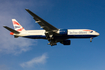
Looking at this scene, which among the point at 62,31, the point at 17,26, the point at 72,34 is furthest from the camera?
the point at 17,26

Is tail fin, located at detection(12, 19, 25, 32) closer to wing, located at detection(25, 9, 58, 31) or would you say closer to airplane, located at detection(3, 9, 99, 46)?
airplane, located at detection(3, 9, 99, 46)

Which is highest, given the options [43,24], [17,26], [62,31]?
[17,26]

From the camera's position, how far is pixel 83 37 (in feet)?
135

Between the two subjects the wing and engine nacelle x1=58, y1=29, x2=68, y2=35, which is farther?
engine nacelle x1=58, y1=29, x2=68, y2=35

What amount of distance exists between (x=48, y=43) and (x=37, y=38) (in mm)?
6190

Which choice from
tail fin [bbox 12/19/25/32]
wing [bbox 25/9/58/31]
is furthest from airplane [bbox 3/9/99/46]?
tail fin [bbox 12/19/25/32]

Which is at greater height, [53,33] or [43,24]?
[43,24]

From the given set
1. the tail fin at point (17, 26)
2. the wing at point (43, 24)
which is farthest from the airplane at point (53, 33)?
the tail fin at point (17, 26)

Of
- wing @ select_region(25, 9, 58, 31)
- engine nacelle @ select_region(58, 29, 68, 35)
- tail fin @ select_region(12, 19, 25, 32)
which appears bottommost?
engine nacelle @ select_region(58, 29, 68, 35)

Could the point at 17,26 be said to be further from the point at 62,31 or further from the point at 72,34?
the point at 72,34

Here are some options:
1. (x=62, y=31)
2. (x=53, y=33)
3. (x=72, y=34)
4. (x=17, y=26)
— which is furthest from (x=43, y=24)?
(x=17, y=26)

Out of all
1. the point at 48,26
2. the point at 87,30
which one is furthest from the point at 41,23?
the point at 87,30

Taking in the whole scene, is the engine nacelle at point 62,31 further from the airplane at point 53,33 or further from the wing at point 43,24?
the wing at point 43,24

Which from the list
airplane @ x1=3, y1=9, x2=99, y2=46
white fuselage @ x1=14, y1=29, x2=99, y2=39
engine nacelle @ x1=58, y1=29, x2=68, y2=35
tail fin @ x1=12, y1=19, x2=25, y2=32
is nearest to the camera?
airplane @ x1=3, y1=9, x2=99, y2=46
